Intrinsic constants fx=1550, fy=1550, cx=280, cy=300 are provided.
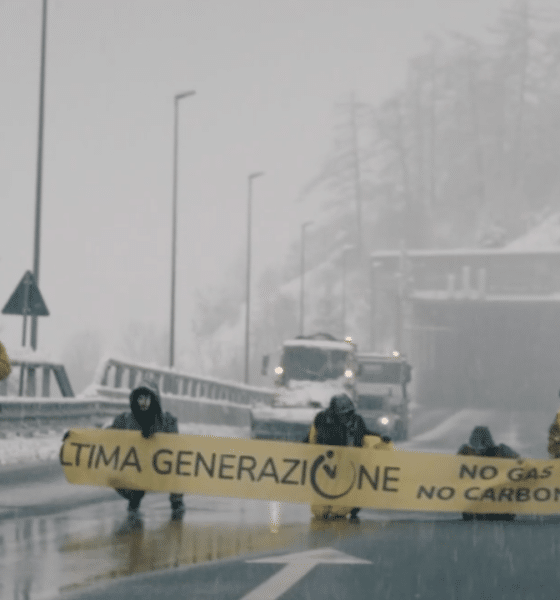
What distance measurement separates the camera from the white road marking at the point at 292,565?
8879 millimetres

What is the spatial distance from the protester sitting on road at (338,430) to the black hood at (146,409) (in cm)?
148

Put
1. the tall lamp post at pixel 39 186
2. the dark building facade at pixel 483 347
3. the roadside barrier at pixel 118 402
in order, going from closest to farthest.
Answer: the roadside barrier at pixel 118 402 → the tall lamp post at pixel 39 186 → the dark building facade at pixel 483 347

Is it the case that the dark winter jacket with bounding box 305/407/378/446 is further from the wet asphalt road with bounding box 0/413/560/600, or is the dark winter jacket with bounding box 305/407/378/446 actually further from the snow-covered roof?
the snow-covered roof

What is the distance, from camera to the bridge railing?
30.8 m

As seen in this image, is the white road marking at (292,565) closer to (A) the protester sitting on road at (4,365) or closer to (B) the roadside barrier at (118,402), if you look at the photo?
(A) the protester sitting on road at (4,365)

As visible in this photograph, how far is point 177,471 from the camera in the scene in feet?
46.3

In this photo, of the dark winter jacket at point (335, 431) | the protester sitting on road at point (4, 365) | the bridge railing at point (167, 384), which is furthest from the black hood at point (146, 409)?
the bridge railing at point (167, 384)

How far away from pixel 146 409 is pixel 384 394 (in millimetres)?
28314

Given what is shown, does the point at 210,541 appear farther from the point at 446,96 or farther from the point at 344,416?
the point at 446,96

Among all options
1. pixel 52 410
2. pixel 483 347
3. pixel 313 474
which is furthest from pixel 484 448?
pixel 483 347

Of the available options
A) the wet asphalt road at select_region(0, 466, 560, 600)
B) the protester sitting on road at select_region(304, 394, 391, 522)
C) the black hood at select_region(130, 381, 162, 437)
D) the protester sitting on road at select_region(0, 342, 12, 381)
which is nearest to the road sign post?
the wet asphalt road at select_region(0, 466, 560, 600)

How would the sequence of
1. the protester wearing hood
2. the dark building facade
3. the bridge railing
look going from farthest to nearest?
1. the dark building facade
2. the bridge railing
3. the protester wearing hood

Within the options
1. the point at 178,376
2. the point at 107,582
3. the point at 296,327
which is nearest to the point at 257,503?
the point at 107,582

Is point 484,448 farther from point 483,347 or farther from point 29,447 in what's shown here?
point 483,347
